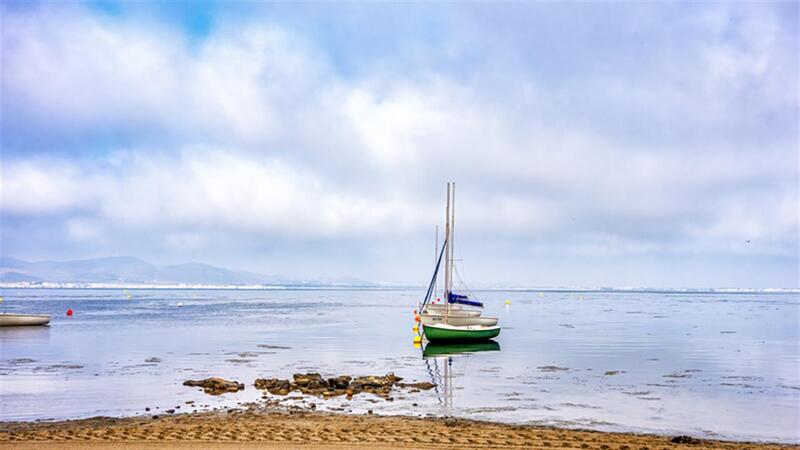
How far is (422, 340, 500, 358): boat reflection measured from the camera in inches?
1591

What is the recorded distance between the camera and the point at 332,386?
82.8 feet

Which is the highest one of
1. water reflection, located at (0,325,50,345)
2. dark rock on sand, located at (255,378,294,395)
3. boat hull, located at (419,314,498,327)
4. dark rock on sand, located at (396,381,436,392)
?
boat hull, located at (419,314,498,327)

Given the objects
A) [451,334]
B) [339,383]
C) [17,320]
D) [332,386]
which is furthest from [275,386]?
[17,320]

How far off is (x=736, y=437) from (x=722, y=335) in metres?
42.5

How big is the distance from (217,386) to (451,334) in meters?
20.6

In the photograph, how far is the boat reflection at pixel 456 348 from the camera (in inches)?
1591

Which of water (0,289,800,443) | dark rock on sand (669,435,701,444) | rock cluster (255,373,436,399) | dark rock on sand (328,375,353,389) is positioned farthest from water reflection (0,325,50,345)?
dark rock on sand (669,435,701,444)

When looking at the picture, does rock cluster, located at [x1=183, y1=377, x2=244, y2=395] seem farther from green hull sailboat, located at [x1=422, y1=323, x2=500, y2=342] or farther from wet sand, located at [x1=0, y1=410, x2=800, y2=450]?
green hull sailboat, located at [x1=422, y1=323, x2=500, y2=342]

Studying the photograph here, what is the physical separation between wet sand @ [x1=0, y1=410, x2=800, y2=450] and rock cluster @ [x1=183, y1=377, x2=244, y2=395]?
17.1 ft

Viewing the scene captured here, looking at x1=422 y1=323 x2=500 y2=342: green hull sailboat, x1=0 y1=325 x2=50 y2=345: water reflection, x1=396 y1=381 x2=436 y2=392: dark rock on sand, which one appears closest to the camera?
x1=396 y1=381 x2=436 y2=392: dark rock on sand

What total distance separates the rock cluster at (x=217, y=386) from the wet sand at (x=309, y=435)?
17.1 ft

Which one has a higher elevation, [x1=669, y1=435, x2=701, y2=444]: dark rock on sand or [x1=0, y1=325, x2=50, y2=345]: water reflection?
[x1=669, y1=435, x2=701, y2=444]: dark rock on sand

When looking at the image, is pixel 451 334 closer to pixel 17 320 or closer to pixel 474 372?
pixel 474 372

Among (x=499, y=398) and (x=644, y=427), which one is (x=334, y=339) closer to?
(x=499, y=398)
